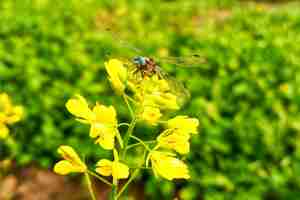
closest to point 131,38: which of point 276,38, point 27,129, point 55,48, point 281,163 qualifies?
point 55,48

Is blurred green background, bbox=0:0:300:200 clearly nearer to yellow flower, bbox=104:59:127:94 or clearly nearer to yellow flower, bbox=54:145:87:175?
yellow flower, bbox=54:145:87:175

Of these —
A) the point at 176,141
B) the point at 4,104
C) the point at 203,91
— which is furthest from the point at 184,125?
the point at 203,91

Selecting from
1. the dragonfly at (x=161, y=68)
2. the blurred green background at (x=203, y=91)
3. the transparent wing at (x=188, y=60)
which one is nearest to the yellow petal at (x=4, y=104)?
the dragonfly at (x=161, y=68)

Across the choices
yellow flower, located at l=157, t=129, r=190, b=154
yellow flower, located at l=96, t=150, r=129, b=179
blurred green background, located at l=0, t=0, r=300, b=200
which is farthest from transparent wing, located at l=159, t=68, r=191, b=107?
blurred green background, located at l=0, t=0, r=300, b=200

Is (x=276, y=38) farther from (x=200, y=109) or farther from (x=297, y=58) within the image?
(x=200, y=109)

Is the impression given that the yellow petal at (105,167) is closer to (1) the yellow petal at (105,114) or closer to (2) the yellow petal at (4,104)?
(1) the yellow petal at (105,114)
